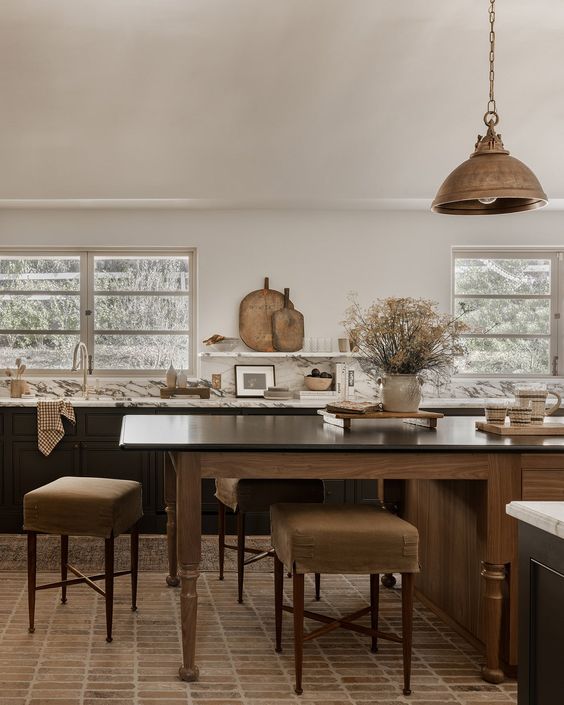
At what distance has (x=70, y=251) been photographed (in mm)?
6164

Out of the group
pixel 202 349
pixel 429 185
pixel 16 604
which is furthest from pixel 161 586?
pixel 429 185

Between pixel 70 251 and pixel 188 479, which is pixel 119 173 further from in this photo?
pixel 188 479

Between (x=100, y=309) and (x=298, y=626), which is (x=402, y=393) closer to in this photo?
(x=298, y=626)

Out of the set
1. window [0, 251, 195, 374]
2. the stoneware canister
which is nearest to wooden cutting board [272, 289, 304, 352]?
window [0, 251, 195, 374]

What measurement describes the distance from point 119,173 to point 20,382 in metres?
1.75

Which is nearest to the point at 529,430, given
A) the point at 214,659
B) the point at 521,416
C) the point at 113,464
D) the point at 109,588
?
the point at 521,416

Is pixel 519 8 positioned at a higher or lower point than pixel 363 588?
higher

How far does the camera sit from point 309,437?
317cm

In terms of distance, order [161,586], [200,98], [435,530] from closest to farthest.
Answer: [435,530]
[161,586]
[200,98]

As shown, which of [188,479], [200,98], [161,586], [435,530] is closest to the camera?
[188,479]

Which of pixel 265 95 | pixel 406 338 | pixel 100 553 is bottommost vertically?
pixel 100 553

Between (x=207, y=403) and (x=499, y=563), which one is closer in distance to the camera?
(x=499, y=563)

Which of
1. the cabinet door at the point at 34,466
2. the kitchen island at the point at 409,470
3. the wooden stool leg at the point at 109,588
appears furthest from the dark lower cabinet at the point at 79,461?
the kitchen island at the point at 409,470

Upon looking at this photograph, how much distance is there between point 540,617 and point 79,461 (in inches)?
167
